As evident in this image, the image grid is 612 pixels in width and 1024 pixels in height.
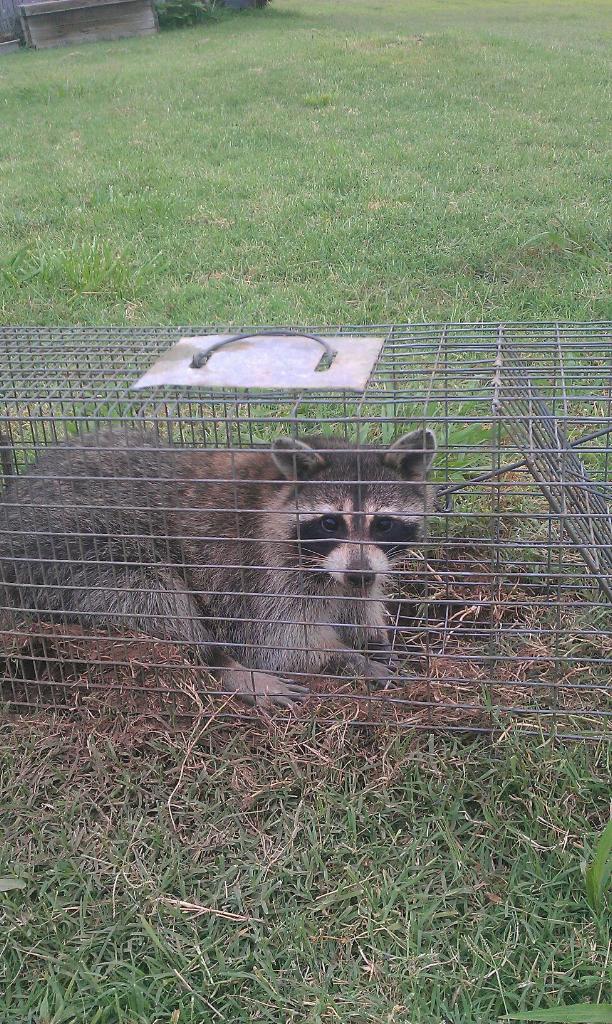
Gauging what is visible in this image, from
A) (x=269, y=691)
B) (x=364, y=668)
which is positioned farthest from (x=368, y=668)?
(x=269, y=691)

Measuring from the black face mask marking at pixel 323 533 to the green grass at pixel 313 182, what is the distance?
2769mm

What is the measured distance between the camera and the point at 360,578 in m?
2.89

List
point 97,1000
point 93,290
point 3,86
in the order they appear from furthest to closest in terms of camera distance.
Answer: point 3,86, point 93,290, point 97,1000

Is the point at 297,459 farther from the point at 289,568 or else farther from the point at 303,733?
the point at 303,733

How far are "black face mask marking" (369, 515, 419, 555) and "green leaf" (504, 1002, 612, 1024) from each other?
53.3 inches

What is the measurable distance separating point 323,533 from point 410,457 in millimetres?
376

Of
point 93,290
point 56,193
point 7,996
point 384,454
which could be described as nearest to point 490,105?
point 56,193

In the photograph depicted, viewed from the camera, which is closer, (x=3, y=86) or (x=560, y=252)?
(x=560, y=252)

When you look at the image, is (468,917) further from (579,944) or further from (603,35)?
(603,35)

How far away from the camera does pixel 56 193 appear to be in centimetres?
848

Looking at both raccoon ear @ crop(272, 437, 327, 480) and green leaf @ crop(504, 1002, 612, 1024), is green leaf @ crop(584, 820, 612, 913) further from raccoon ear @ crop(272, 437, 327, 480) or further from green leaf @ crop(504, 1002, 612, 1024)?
raccoon ear @ crop(272, 437, 327, 480)

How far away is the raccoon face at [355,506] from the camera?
291 centimetres

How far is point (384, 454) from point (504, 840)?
124 cm

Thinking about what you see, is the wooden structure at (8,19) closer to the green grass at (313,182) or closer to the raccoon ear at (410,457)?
the green grass at (313,182)
